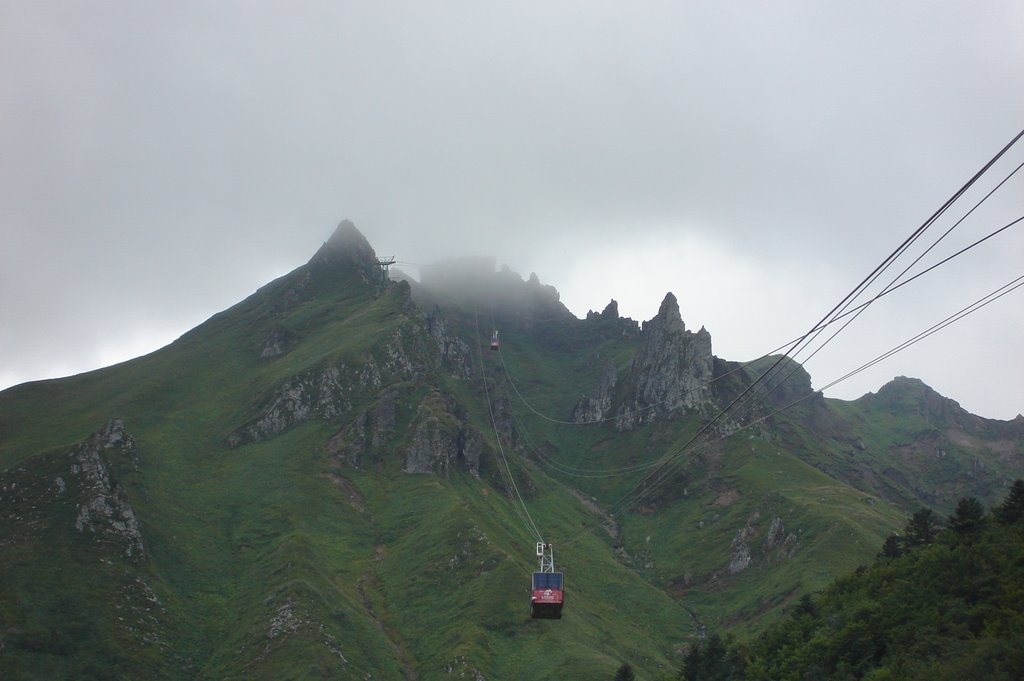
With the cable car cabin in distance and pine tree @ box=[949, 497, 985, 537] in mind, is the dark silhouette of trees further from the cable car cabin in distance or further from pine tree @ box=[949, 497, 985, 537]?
the cable car cabin in distance

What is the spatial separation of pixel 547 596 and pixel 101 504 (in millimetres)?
108117

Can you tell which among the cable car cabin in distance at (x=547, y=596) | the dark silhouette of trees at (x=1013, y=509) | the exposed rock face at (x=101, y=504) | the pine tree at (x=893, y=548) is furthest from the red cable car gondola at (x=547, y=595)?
the exposed rock face at (x=101, y=504)

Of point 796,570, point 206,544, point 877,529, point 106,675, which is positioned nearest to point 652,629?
point 796,570

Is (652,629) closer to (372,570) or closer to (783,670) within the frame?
(372,570)

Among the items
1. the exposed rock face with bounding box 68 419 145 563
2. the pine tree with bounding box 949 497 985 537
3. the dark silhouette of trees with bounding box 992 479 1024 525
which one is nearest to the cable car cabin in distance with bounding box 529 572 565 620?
the pine tree with bounding box 949 497 985 537

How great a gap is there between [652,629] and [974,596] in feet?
363

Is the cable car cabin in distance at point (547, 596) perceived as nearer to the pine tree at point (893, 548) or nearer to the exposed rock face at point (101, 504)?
the pine tree at point (893, 548)

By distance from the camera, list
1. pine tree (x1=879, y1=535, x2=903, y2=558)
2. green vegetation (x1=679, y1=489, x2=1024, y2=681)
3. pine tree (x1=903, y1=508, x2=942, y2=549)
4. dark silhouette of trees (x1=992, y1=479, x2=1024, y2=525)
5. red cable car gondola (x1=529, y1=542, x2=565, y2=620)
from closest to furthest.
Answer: green vegetation (x1=679, y1=489, x2=1024, y2=681), red cable car gondola (x1=529, y1=542, x2=565, y2=620), dark silhouette of trees (x1=992, y1=479, x2=1024, y2=525), pine tree (x1=903, y1=508, x2=942, y2=549), pine tree (x1=879, y1=535, x2=903, y2=558)

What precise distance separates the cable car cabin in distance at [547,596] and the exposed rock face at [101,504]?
322 ft

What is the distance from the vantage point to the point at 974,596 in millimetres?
73188

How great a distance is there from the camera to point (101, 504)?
16225 cm

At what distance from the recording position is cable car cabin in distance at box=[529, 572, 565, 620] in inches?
3201

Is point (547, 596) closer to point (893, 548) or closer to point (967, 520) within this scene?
point (967, 520)

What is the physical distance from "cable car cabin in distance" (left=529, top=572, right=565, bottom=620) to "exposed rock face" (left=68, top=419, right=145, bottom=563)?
9827 centimetres
